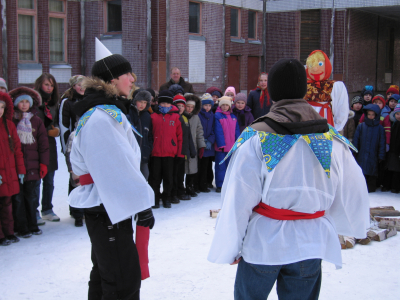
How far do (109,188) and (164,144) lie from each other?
402cm

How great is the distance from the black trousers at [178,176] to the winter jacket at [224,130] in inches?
34.5

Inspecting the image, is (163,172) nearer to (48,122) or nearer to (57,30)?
(48,122)

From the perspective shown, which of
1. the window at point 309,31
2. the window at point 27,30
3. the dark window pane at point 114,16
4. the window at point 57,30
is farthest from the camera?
the window at point 309,31

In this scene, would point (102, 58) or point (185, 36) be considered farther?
point (185, 36)

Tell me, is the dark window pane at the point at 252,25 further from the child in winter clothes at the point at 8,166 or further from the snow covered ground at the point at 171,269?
the child in winter clothes at the point at 8,166

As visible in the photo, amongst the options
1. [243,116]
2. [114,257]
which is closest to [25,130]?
[114,257]

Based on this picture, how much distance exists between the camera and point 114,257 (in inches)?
99.7

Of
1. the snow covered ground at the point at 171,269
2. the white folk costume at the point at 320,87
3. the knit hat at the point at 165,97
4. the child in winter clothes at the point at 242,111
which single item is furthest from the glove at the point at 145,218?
the child in winter clothes at the point at 242,111

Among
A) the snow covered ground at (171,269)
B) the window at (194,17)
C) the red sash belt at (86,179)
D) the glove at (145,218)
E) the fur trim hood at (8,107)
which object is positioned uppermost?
the window at (194,17)

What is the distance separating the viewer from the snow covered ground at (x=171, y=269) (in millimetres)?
3656

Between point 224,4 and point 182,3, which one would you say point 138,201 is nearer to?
point 182,3

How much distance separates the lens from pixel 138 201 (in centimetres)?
251

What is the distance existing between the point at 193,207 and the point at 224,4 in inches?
422

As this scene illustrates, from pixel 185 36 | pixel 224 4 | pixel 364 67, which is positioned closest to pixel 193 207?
pixel 185 36
